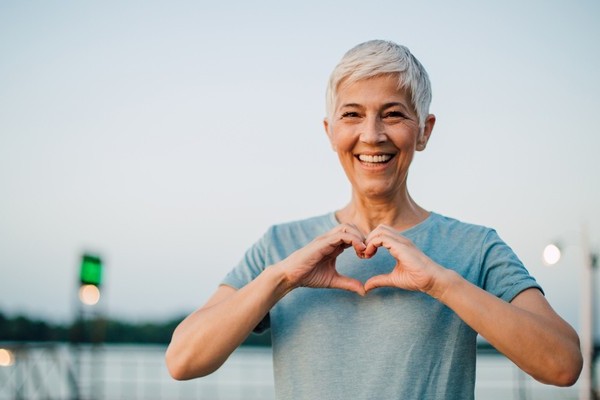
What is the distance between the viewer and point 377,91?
70.3 inches

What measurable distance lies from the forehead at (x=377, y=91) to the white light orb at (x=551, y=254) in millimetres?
9245

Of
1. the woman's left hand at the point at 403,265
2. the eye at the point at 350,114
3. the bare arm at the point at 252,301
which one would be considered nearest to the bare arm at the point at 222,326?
the bare arm at the point at 252,301

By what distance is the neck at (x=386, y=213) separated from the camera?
1.91 metres

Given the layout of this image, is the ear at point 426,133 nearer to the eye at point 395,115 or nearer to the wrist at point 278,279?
the eye at point 395,115

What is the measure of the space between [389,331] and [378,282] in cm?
14

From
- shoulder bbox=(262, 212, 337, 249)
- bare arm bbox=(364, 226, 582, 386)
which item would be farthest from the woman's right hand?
shoulder bbox=(262, 212, 337, 249)

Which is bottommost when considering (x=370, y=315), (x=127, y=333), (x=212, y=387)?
(x=127, y=333)

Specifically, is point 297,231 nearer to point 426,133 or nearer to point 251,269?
point 251,269

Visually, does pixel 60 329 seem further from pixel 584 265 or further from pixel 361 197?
pixel 361 197

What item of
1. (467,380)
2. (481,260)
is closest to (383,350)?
(467,380)

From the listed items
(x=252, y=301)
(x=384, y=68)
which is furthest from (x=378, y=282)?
(x=384, y=68)

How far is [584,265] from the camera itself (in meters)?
11.3

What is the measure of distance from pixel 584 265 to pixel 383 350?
10.5 metres

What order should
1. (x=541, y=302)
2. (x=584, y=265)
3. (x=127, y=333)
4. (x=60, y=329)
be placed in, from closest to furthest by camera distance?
(x=541, y=302) < (x=584, y=265) < (x=60, y=329) < (x=127, y=333)
